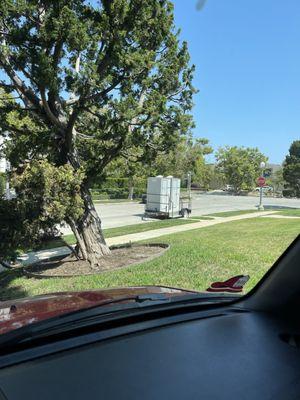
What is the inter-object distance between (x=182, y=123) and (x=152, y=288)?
775 cm

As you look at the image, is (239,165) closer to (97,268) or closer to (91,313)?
(97,268)

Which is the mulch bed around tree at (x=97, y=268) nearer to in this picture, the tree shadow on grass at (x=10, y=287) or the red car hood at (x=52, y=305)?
the tree shadow on grass at (x=10, y=287)

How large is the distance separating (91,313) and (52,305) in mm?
543

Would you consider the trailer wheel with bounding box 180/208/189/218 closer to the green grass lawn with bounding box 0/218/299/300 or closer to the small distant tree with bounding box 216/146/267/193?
the green grass lawn with bounding box 0/218/299/300

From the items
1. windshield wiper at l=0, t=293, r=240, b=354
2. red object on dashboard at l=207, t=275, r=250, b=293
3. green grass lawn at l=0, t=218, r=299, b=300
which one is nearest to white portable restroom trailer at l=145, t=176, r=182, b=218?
green grass lawn at l=0, t=218, r=299, b=300

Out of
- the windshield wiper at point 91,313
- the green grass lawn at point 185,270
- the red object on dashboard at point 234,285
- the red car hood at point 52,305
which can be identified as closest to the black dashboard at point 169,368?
the windshield wiper at point 91,313

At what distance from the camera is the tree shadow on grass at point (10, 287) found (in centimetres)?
816

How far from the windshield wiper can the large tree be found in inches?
251

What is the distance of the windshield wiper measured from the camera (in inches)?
76.0

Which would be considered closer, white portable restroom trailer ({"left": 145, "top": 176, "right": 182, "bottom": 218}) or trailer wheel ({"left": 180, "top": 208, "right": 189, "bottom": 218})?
white portable restroom trailer ({"left": 145, "top": 176, "right": 182, "bottom": 218})

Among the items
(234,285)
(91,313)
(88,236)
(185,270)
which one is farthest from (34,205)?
(91,313)

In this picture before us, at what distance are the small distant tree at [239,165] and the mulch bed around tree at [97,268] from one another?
55275mm

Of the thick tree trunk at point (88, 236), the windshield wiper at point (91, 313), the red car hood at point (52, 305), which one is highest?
the windshield wiper at point (91, 313)


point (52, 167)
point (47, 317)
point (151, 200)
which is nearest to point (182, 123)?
point (52, 167)
